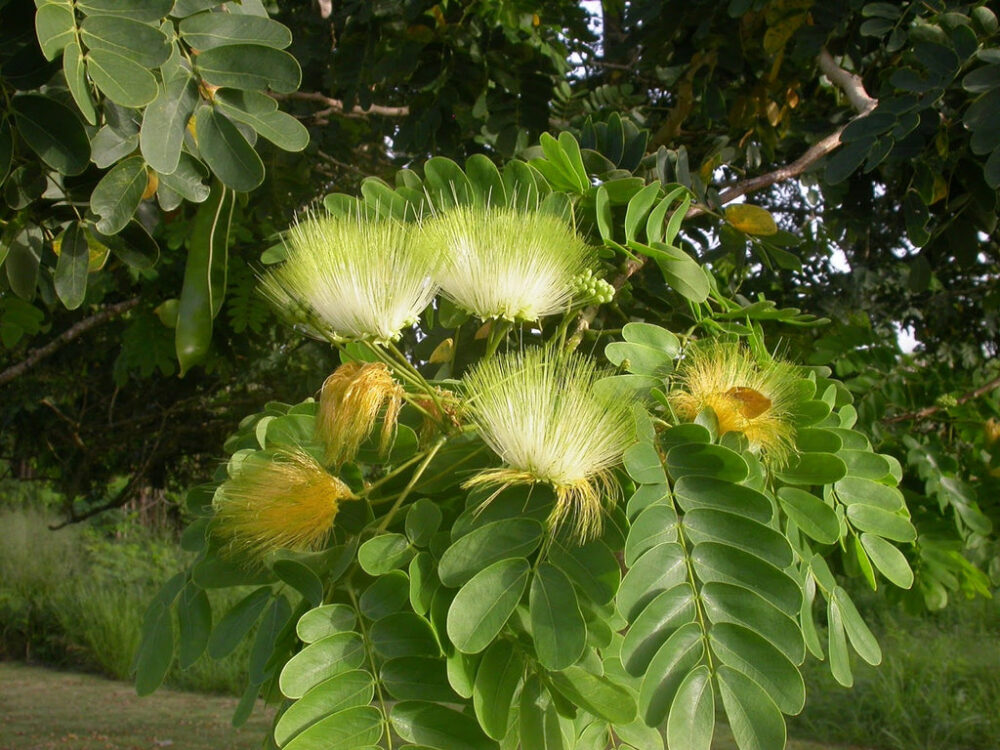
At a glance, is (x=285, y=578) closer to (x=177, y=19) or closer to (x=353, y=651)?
(x=353, y=651)

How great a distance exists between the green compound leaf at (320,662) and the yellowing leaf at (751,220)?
3.82 ft

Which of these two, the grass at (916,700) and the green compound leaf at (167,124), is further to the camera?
the grass at (916,700)

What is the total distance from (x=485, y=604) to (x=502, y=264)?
41 centimetres

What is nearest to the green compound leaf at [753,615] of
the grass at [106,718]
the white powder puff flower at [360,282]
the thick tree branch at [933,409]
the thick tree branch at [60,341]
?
the white powder puff flower at [360,282]

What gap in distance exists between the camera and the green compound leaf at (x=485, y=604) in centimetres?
96

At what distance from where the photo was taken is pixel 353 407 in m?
1.05

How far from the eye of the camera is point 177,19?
1.33 metres

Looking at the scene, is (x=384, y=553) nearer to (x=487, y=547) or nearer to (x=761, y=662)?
(x=487, y=547)

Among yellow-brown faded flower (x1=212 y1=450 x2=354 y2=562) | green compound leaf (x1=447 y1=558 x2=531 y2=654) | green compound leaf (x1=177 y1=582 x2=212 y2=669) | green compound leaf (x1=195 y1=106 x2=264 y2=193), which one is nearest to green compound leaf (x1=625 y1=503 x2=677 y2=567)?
green compound leaf (x1=447 y1=558 x2=531 y2=654)

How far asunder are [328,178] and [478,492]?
339cm

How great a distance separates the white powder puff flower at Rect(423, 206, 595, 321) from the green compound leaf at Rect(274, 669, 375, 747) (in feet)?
1.50

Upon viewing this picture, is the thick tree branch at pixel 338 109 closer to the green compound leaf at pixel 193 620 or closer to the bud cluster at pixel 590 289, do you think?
the bud cluster at pixel 590 289

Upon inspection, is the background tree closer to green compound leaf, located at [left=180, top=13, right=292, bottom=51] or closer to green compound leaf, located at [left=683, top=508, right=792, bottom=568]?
green compound leaf, located at [left=180, top=13, right=292, bottom=51]

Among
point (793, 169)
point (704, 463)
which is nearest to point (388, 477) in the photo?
point (704, 463)
